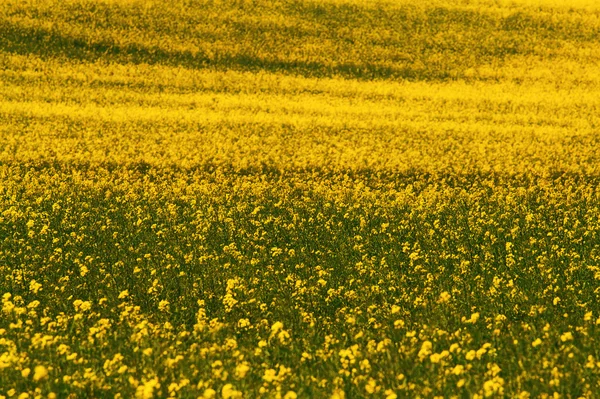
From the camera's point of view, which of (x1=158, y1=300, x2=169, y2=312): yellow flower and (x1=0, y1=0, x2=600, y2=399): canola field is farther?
(x1=158, y1=300, x2=169, y2=312): yellow flower

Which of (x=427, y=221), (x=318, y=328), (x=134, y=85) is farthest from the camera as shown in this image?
(x=134, y=85)

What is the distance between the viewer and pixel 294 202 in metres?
13.8

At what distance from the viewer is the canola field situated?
5.91 metres

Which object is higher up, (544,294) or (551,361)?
(551,361)

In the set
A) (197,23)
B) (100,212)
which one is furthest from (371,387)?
(197,23)

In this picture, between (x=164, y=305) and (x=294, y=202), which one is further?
(x=294, y=202)

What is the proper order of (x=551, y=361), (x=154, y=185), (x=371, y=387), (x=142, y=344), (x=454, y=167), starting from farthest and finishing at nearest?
(x=454, y=167) → (x=154, y=185) → (x=142, y=344) → (x=551, y=361) → (x=371, y=387)

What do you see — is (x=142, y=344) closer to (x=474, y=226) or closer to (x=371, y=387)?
(x=371, y=387)

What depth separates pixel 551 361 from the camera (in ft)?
18.3

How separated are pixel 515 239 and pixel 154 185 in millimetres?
6934

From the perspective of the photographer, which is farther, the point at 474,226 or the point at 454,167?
the point at 454,167

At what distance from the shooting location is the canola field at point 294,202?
5906 millimetres

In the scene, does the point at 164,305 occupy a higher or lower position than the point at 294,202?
higher

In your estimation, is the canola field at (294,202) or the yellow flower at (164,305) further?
the yellow flower at (164,305)
